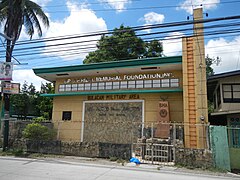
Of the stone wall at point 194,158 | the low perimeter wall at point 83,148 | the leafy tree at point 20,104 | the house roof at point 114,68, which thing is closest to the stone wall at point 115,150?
the low perimeter wall at point 83,148

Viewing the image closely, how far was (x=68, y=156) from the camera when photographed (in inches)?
477

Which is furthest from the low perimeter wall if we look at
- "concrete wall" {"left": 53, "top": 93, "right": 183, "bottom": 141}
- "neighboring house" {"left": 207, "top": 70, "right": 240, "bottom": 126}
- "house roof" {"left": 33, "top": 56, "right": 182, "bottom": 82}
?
"neighboring house" {"left": 207, "top": 70, "right": 240, "bottom": 126}

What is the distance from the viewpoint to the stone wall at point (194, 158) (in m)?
9.92

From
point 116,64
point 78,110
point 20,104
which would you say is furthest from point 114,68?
point 20,104

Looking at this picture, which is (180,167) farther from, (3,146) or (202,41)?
(3,146)

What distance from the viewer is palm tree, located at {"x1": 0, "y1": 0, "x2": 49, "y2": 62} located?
14633 mm

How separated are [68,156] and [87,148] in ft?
3.68

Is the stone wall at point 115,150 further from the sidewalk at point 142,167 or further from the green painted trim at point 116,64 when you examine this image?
the green painted trim at point 116,64

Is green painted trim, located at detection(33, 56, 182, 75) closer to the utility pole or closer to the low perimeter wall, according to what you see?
the utility pole

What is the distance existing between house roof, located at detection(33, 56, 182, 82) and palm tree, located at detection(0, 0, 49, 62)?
10.2ft

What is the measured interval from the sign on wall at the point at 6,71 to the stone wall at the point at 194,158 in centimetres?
1072

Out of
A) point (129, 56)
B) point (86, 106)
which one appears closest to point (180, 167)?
point (86, 106)

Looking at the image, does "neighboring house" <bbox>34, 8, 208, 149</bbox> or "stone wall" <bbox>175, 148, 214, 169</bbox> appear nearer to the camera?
"stone wall" <bbox>175, 148, 214, 169</bbox>

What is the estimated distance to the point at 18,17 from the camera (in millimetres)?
15070
